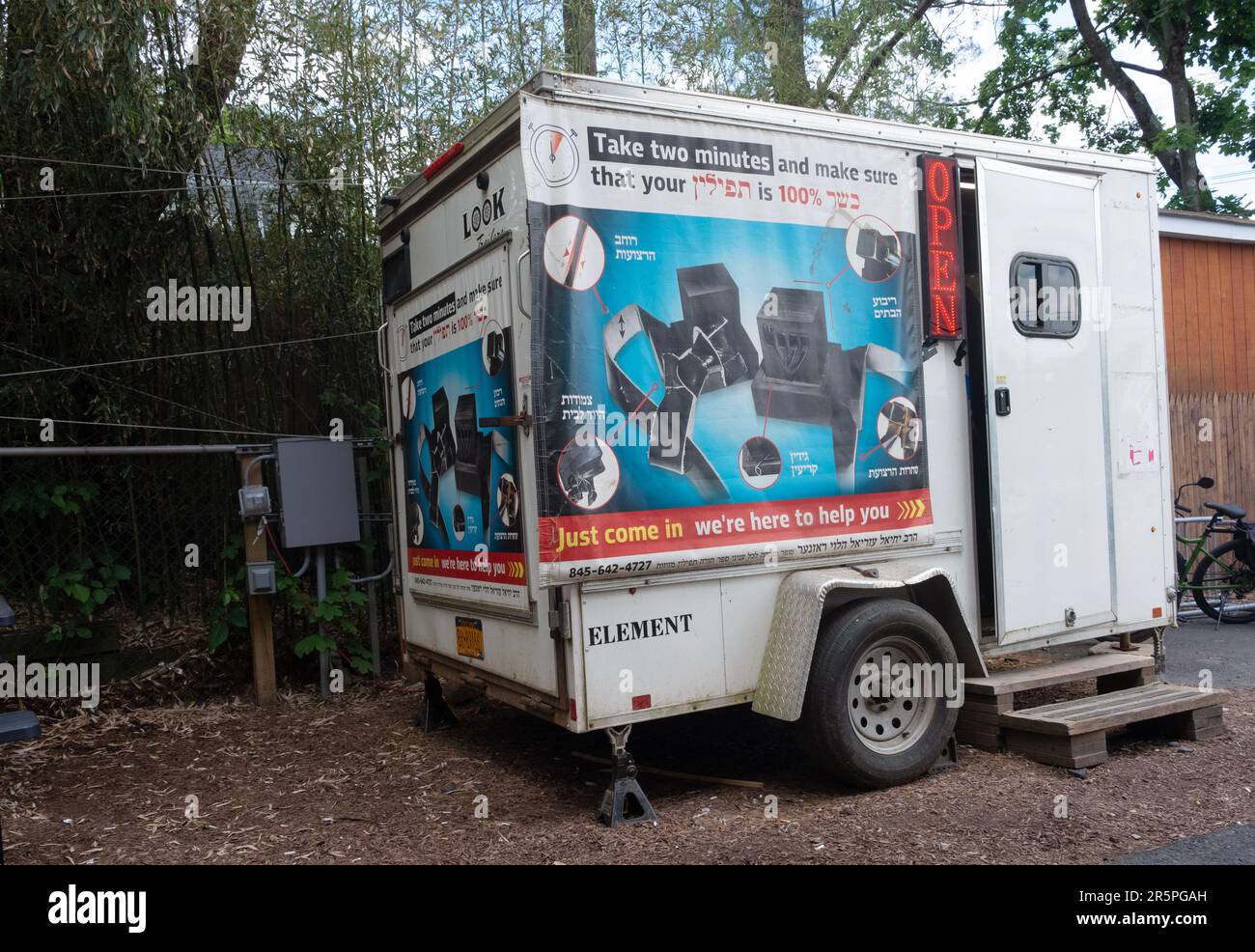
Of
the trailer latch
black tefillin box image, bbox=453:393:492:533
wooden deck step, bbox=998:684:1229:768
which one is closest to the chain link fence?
black tefillin box image, bbox=453:393:492:533

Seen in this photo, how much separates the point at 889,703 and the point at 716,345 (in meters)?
1.83

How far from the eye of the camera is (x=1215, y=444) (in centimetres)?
1064

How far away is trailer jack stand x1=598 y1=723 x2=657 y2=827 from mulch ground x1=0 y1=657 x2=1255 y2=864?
7 centimetres

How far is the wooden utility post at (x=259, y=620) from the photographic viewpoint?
615cm

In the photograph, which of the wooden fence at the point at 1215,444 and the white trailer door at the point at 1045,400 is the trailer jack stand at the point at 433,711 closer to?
the white trailer door at the point at 1045,400

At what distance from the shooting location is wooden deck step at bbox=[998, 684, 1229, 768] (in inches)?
186

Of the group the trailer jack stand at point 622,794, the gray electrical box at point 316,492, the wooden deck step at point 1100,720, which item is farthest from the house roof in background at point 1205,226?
the trailer jack stand at point 622,794

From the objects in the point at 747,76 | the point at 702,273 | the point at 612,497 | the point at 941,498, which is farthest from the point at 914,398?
the point at 747,76

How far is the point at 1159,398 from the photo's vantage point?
5.76 metres

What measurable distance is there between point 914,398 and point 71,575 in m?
4.95

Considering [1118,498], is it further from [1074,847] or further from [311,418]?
[311,418]

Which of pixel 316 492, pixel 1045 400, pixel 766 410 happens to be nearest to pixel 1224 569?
pixel 1045 400

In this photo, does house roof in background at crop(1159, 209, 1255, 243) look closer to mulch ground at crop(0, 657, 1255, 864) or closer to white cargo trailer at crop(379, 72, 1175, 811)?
white cargo trailer at crop(379, 72, 1175, 811)

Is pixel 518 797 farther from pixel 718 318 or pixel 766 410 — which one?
pixel 718 318
